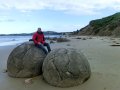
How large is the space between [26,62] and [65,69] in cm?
181

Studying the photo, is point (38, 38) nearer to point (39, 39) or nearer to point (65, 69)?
point (39, 39)

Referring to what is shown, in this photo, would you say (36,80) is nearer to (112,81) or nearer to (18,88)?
(18,88)

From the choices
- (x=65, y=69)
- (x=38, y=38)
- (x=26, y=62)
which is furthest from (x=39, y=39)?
(x=65, y=69)

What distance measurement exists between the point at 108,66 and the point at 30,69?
2999mm

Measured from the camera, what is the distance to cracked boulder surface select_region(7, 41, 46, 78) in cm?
823

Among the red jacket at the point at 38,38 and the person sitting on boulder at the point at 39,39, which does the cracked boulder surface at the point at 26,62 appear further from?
the red jacket at the point at 38,38

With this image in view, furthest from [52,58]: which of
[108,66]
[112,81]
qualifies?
[108,66]

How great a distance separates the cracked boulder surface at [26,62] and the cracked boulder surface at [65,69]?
0.80 meters

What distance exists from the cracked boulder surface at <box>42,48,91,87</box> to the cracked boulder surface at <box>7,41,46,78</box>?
80 cm

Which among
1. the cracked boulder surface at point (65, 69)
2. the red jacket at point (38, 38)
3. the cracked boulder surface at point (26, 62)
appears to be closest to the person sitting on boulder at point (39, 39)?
the red jacket at point (38, 38)

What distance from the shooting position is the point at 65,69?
7.04m

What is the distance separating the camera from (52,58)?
7.45 metres

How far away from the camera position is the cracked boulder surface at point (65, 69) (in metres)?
7.02

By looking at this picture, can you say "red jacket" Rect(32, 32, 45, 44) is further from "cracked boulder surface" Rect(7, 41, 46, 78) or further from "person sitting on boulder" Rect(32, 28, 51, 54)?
"cracked boulder surface" Rect(7, 41, 46, 78)
